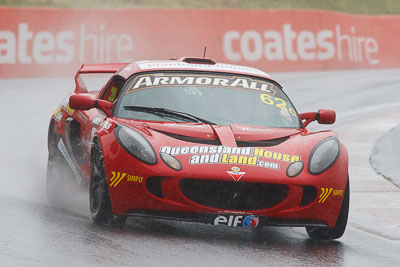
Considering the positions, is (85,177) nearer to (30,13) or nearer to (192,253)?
(192,253)

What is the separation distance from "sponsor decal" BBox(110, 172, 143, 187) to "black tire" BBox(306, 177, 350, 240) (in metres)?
1.51

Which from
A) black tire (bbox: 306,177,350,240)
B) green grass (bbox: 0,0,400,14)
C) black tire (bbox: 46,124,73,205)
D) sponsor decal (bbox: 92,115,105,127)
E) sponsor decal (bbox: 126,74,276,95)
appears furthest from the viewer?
green grass (bbox: 0,0,400,14)

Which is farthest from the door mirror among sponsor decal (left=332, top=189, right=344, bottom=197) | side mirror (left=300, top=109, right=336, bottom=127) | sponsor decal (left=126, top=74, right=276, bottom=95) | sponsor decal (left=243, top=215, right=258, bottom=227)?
sponsor decal (left=243, top=215, right=258, bottom=227)

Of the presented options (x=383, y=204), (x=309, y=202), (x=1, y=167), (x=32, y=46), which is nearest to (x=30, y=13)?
(x=32, y=46)

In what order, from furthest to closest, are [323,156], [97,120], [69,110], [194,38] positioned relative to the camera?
[194,38] → [69,110] → [97,120] → [323,156]

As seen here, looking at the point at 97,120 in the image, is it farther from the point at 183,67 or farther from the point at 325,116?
the point at 325,116

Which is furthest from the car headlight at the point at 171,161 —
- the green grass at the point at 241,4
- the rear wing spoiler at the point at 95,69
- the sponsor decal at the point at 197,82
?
the green grass at the point at 241,4

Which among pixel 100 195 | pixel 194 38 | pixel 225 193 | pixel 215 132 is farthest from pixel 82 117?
pixel 194 38

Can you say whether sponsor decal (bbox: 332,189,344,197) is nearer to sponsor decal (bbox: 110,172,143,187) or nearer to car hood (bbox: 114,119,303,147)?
car hood (bbox: 114,119,303,147)

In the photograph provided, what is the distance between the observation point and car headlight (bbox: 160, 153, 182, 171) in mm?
6309

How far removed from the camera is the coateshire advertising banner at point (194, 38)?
22.2 meters

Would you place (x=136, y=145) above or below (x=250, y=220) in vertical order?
above

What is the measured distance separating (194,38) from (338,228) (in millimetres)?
17935

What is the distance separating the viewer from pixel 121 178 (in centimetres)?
639
